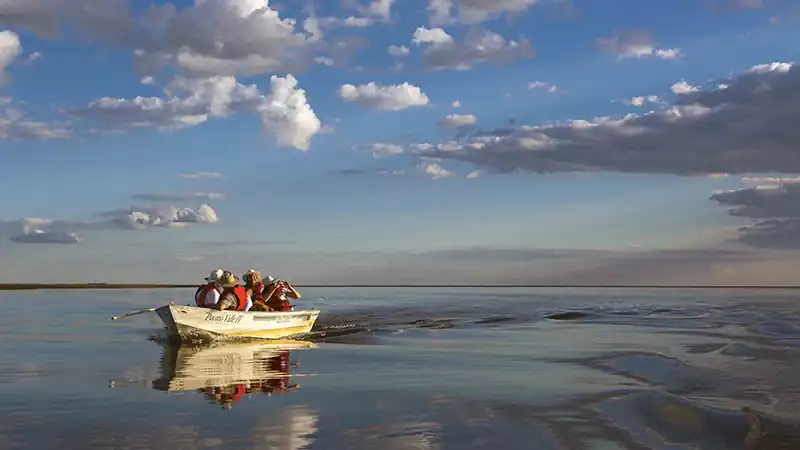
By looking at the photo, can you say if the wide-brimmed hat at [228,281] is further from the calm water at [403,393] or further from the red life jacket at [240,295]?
the calm water at [403,393]

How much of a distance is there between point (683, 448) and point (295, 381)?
10.3 metres

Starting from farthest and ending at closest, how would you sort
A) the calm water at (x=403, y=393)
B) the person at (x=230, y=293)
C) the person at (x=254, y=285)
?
the person at (x=254, y=285) < the person at (x=230, y=293) < the calm water at (x=403, y=393)

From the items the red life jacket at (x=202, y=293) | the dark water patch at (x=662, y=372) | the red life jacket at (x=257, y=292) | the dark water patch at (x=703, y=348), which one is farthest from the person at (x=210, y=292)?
the dark water patch at (x=703, y=348)

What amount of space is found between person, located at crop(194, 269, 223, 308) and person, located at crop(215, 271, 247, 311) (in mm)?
176

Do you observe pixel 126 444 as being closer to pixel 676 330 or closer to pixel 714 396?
pixel 714 396

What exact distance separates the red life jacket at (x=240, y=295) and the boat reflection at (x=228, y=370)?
1459 mm

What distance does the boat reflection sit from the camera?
1806 centimetres

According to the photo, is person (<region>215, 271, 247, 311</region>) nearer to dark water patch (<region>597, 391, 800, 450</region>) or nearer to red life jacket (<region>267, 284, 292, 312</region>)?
red life jacket (<region>267, 284, 292, 312</region>)

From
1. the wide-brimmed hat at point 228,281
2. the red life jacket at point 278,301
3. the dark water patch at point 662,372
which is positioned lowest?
the dark water patch at point 662,372

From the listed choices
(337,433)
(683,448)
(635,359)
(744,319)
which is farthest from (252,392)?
(744,319)

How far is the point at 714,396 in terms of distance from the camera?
17469 mm

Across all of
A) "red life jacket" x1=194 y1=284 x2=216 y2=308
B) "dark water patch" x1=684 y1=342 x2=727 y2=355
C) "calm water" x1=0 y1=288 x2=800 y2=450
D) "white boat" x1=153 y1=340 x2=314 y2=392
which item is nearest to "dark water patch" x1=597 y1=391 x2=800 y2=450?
"calm water" x1=0 y1=288 x2=800 y2=450

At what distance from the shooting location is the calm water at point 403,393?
12790 millimetres

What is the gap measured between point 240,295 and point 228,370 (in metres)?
8.79
